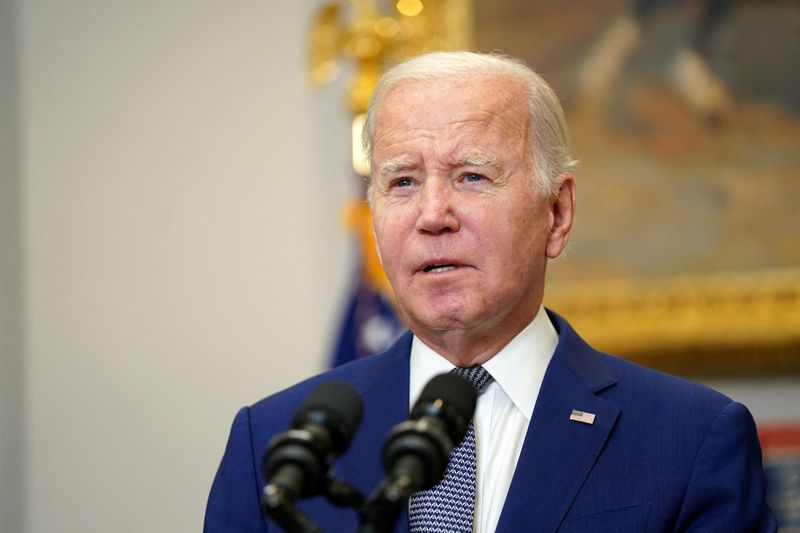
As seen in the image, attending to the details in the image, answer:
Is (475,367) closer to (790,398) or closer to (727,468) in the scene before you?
(727,468)

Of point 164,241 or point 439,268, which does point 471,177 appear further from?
point 164,241

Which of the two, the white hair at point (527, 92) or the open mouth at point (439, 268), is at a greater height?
the white hair at point (527, 92)

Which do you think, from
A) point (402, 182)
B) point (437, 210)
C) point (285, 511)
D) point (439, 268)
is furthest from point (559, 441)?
point (285, 511)

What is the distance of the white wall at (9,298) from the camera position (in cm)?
680

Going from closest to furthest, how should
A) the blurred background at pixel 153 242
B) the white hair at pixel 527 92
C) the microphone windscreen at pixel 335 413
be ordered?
the microphone windscreen at pixel 335 413 < the white hair at pixel 527 92 < the blurred background at pixel 153 242

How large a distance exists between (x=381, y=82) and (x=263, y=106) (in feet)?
13.2

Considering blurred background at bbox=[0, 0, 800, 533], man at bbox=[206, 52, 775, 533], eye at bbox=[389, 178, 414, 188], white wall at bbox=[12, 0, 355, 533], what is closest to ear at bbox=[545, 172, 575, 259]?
man at bbox=[206, 52, 775, 533]

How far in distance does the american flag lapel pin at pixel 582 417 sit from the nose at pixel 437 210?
1.61 ft

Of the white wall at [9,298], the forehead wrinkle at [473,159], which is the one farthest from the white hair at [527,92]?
the white wall at [9,298]

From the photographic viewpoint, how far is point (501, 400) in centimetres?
272

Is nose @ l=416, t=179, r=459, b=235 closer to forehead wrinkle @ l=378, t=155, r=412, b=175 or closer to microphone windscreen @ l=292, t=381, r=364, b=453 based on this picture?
forehead wrinkle @ l=378, t=155, r=412, b=175

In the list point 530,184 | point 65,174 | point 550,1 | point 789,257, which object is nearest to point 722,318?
point 789,257

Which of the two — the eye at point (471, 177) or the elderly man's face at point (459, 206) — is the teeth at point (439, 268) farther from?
the eye at point (471, 177)

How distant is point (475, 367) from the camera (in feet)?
9.02
